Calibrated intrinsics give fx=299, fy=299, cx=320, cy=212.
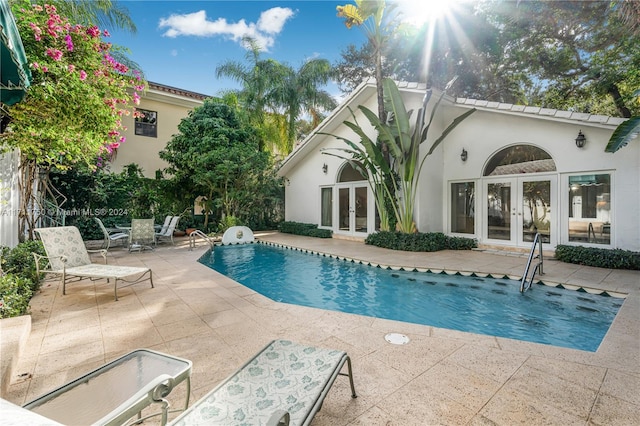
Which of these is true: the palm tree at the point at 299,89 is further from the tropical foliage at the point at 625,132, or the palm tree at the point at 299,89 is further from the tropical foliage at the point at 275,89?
the tropical foliage at the point at 625,132

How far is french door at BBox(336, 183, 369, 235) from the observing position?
13805mm

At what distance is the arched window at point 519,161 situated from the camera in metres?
9.64

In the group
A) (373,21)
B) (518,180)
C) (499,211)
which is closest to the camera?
(518,180)

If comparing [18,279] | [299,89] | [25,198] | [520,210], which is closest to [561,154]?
[520,210]

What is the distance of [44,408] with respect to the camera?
1888mm

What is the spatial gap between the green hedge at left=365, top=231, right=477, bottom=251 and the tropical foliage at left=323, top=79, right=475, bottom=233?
1.68 feet

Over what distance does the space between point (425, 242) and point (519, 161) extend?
4160mm

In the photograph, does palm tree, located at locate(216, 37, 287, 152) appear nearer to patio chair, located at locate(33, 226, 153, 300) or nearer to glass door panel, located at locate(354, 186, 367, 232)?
glass door panel, located at locate(354, 186, 367, 232)

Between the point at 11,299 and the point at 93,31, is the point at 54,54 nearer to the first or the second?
the point at 93,31

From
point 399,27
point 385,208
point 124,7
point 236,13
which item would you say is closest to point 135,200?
point 124,7

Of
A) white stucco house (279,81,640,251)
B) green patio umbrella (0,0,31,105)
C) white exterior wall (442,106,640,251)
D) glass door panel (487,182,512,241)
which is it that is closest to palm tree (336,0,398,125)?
white stucco house (279,81,640,251)

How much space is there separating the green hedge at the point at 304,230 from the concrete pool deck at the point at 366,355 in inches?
360

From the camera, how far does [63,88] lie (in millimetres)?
4414

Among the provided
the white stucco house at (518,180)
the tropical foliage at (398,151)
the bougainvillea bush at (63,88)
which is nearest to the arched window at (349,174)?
the white stucco house at (518,180)
